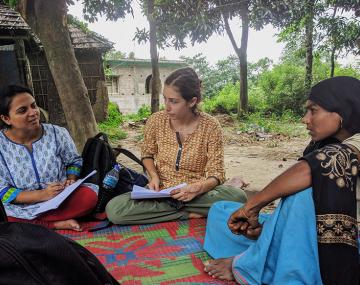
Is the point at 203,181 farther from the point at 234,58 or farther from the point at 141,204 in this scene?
the point at 234,58

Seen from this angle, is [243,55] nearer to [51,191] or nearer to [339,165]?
[51,191]

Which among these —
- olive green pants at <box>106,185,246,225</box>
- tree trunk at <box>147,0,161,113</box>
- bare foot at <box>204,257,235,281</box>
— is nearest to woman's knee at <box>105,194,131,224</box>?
olive green pants at <box>106,185,246,225</box>

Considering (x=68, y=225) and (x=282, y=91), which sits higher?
(x=282, y=91)

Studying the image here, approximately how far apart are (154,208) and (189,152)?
54cm

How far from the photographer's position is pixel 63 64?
13.7 feet

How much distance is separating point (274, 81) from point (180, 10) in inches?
223

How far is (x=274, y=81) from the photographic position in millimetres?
13773

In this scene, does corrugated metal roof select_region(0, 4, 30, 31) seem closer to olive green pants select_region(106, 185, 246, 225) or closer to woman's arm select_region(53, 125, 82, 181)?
woman's arm select_region(53, 125, 82, 181)

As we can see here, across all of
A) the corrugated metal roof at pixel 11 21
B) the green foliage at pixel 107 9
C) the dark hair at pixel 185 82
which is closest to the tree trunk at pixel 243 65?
the green foliage at pixel 107 9

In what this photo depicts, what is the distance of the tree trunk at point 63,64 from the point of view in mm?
4133

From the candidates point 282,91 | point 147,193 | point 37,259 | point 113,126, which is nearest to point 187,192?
point 147,193

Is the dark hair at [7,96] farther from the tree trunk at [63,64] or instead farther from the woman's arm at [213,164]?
the tree trunk at [63,64]

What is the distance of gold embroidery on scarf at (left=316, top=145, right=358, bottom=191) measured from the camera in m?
1.51

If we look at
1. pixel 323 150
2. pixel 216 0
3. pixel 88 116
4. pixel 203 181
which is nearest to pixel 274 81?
pixel 216 0
